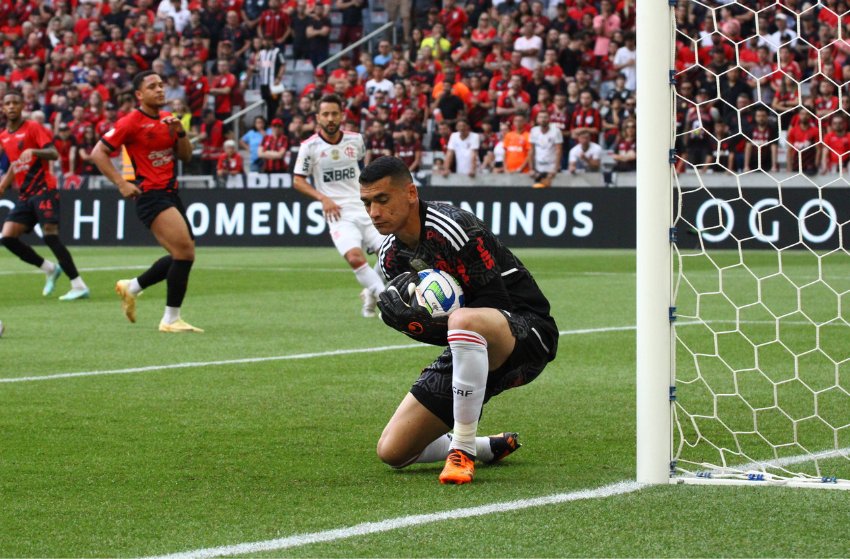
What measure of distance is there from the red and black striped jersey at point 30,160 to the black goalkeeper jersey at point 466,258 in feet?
33.3

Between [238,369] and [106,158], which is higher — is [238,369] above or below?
below

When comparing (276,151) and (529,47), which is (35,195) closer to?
(276,151)

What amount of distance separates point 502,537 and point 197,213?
2025 centimetres

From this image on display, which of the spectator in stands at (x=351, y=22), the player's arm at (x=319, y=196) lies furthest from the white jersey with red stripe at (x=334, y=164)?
the spectator in stands at (x=351, y=22)

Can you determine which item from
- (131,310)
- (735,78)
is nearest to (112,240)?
(735,78)

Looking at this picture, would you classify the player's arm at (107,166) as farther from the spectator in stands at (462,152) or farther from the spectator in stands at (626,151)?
the spectator in stands at (462,152)

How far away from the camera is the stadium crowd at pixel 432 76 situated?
68.9ft

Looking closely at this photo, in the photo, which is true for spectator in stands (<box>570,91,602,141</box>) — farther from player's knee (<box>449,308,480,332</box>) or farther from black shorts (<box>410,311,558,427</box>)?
player's knee (<box>449,308,480,332</box>)

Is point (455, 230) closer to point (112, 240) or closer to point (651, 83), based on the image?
point (651, 83)

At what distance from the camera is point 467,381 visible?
17.6 feet

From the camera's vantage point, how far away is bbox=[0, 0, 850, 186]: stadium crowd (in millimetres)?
21016

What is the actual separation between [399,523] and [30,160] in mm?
11277

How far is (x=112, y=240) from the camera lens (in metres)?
24.3

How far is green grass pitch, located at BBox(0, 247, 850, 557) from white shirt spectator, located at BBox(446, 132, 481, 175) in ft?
38.2
